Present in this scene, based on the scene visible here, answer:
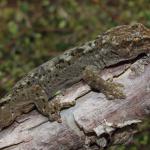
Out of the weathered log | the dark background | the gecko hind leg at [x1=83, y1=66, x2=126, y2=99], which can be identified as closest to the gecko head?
the weathered log

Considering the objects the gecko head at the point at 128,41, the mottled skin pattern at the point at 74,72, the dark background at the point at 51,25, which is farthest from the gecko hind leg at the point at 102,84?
the dark background at the point at 51,25

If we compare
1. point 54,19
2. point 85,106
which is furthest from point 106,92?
point 54,19

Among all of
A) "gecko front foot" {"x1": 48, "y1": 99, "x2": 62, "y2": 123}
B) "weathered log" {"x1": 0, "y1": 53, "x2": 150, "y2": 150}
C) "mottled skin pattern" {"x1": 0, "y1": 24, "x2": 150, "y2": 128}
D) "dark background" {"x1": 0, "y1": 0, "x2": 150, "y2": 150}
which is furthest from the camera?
"dark background" {"x1": 0, "y1": 0, "x2": 150, "y2": 150}

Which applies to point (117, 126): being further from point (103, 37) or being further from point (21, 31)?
point (21, 31)

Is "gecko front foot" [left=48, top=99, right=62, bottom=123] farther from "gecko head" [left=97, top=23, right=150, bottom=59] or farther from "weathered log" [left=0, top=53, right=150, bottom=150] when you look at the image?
"gecko head" [left=97, top=23, right=150, bottom=59]

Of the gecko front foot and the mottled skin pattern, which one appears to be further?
the mottled skin pattern

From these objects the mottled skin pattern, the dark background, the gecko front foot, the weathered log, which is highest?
the dark background

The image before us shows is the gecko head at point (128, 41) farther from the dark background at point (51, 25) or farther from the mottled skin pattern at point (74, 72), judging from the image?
the dark background at point (51, 25)
